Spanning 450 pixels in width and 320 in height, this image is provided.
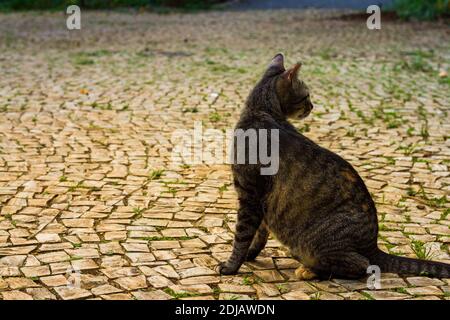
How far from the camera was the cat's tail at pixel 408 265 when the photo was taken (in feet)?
13.9

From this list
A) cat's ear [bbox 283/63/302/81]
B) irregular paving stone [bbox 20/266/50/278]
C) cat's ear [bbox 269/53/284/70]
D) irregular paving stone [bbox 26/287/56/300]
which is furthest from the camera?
cat's ear [bbox 269/53/284/70]

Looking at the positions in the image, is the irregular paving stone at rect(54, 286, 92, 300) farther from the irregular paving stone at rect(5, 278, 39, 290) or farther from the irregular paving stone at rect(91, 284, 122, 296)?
the irregular paving stone at rect(5, 278, 39, 290)

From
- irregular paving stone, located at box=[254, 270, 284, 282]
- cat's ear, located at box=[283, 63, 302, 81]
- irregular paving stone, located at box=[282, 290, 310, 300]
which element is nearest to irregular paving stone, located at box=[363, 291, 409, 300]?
irregular paving stone, located at box=[282, 290, 310, 300]

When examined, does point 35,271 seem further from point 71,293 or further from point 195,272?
point 195,272

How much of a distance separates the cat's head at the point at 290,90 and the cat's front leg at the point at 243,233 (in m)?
0.90

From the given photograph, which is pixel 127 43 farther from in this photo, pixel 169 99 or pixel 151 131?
pixel 151 131

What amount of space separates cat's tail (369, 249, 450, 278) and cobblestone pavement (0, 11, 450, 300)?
0.07 meters

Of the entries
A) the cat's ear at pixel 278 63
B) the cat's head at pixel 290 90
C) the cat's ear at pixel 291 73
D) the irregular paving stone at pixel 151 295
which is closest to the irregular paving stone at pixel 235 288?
the irregular paving stone at pixel 151 295

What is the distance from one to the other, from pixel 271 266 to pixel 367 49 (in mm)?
11377

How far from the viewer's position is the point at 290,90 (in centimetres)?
475

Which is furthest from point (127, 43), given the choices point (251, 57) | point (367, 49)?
point (367, 49)

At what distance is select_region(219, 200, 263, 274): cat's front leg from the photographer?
437 cm

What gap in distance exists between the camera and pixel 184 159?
7191 millimetres

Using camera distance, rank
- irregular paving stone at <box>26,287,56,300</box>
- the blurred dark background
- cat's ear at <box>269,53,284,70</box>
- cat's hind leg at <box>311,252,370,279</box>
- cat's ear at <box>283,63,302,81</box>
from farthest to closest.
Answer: the blurred dark background, cat's ear at <box>269,53,284,70</box>, cat's ear at <box>283,63,302,81</box>, cat's hind leg at <box>311,252,370,279</box>, irregular paving stone at <box>26,287,56,300</box>
